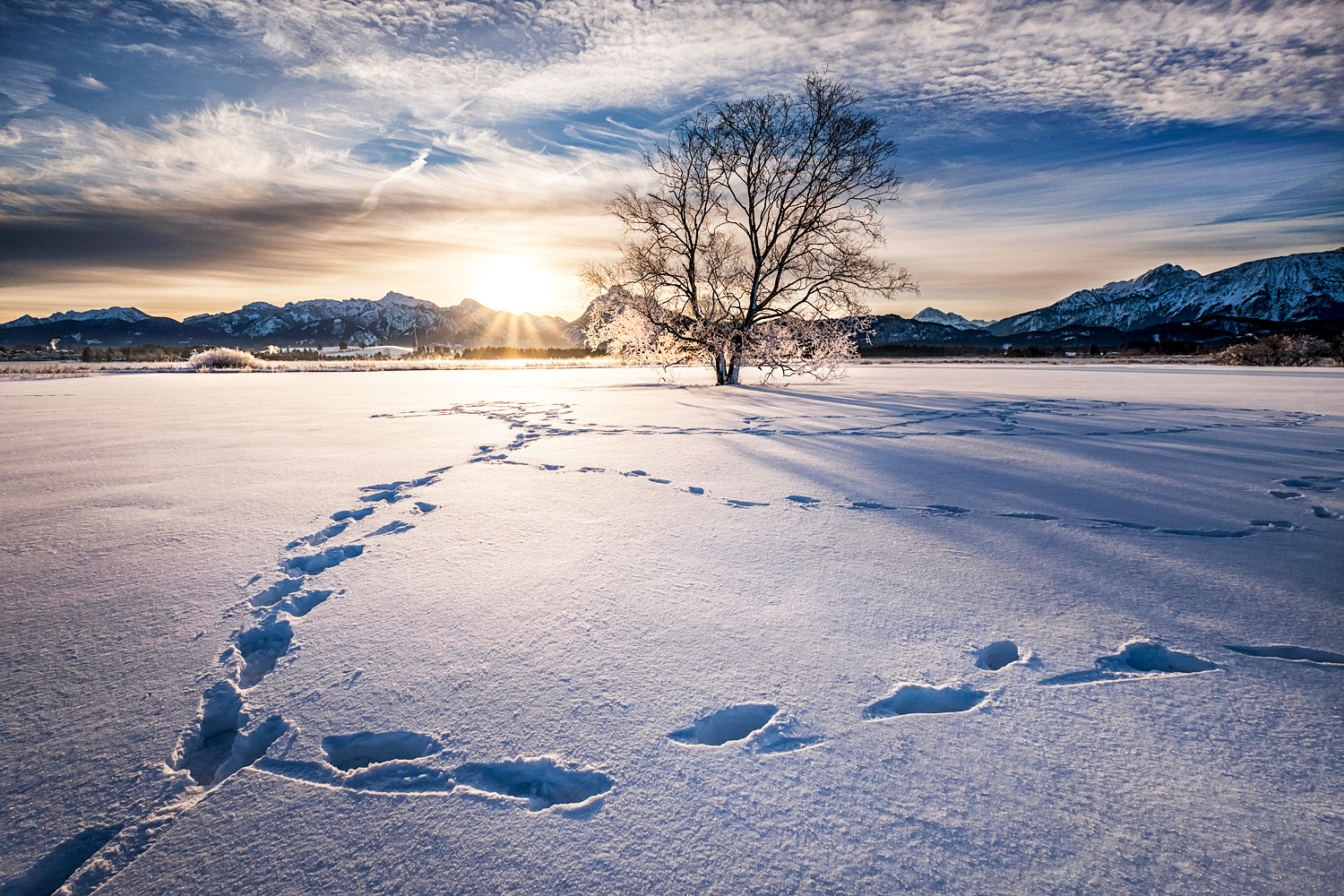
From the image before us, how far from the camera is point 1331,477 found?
12.9ft

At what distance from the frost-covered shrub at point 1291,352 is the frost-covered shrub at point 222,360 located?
48.3 metres

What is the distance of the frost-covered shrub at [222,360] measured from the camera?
1014 inches

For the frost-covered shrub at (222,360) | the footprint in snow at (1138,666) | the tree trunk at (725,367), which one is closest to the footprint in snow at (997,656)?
the footprint in snow at (1138,666)

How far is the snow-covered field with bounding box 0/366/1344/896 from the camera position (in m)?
1.09

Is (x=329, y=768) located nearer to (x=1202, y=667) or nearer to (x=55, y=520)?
(x=1202, y=667)

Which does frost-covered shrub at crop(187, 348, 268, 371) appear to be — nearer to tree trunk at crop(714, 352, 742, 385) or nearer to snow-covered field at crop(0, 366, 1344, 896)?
tree trunk at crop(714, 352, 742, 385)

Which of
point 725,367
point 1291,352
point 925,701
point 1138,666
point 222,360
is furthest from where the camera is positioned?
point 222,360

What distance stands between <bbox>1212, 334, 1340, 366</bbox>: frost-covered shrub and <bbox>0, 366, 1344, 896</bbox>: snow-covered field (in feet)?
105

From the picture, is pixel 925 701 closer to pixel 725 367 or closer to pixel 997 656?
pixel 997 656

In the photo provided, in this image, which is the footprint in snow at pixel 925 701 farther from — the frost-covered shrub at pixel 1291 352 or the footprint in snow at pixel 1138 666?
the frost-covered shrub at pixel 1291 352

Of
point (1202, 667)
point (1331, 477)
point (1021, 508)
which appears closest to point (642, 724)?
point (1202, 667)

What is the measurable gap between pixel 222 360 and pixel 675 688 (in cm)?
3396

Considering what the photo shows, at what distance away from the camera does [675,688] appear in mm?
1612

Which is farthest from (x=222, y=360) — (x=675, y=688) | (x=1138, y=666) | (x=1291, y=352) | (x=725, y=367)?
(x=1291, y=352)
